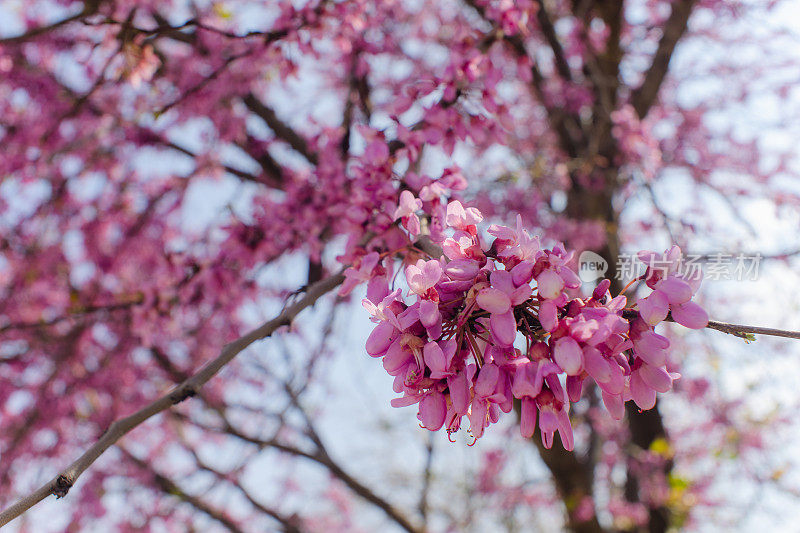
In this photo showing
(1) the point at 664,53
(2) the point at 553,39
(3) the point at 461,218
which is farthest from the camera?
(1) the point at 664,53

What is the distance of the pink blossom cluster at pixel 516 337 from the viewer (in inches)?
38.8

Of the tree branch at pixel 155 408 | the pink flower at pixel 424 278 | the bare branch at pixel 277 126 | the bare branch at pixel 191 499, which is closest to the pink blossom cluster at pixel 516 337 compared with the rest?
the pink flower at pixel 424 278

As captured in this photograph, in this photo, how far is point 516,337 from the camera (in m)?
1.05

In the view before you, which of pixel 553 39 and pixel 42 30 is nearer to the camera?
pixel 42 30

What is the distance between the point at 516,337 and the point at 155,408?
34.4 inches

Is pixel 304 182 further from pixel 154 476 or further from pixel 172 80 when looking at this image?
pixel 154 476

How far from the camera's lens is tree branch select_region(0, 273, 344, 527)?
1147mm

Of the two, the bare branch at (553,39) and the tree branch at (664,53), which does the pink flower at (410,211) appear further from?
the tree branch at (664,53)

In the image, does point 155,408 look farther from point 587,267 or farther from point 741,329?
point 587,267

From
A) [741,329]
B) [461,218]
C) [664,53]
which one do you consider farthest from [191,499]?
[664,53]

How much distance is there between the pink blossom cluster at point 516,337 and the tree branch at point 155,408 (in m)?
0.44

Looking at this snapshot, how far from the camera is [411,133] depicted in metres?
2.04

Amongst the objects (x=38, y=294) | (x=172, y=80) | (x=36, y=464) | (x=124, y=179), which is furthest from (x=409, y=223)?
(x=36, y=464)

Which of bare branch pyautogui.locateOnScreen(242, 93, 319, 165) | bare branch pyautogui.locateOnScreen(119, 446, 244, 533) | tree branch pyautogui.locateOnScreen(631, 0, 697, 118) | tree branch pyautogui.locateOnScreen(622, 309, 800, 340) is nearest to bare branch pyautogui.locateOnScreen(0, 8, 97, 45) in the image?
bare branch pyautogui.locateOnScreen(242, 93, 319, 165)
